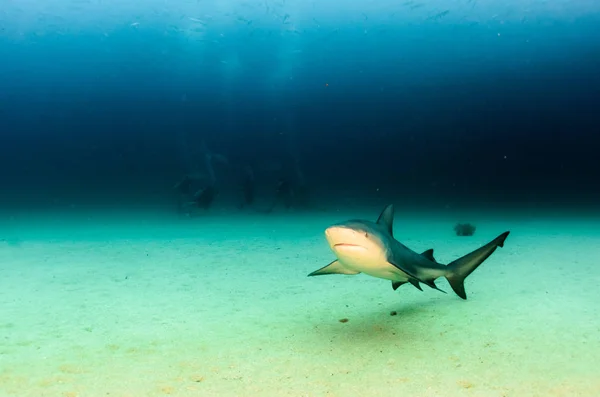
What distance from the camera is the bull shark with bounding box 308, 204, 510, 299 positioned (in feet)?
9.57

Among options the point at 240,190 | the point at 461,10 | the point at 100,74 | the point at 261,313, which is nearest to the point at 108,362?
the point at 261,313

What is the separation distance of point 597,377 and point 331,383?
5.66 ft

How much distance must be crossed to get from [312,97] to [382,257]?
250 ft

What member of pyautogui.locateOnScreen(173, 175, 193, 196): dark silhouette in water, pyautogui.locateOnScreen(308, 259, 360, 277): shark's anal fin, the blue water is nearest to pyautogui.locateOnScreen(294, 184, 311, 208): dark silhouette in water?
the blue water

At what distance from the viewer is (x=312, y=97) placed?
76.6 m

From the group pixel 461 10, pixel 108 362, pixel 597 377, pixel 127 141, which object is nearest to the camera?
pixel 597 377

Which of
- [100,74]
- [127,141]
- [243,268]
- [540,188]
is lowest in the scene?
[540,188]

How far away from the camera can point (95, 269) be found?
6.51 meters

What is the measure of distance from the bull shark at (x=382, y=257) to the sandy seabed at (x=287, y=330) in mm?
487

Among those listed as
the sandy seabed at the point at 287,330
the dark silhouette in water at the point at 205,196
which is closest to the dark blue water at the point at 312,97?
the dark silhouette in water at the point at 205,196

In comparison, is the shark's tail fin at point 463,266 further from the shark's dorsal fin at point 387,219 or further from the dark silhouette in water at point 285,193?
the dark silhouette in water at point 285,193

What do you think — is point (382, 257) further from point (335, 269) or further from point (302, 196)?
point (302, 196)

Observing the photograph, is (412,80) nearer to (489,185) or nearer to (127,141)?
(489,185)

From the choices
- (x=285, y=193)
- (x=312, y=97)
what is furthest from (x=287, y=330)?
(x=312, y=97)
